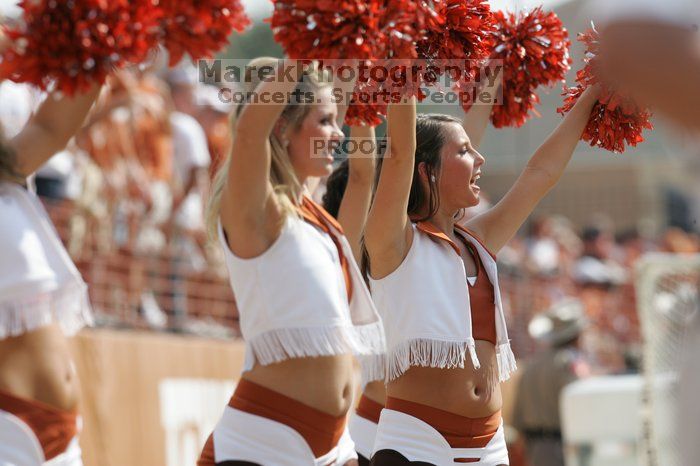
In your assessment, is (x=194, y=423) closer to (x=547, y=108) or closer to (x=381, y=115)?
(x=381, y=115)

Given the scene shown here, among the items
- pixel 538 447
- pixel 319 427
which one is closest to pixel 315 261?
pixel 319 427

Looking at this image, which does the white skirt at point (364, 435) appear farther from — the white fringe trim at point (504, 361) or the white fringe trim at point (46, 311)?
the white fringe trim at point (46, 311)

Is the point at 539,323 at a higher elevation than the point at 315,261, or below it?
below

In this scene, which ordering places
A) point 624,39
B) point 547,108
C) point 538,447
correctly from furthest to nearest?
point 547,108 → point 538,447 → point 624,39

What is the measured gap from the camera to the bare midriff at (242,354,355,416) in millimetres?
2834

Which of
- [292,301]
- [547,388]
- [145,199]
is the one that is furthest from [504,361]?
[547,388]

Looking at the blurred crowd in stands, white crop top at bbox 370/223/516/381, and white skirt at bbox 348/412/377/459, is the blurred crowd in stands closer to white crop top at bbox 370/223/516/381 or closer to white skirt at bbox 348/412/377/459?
white skirt at bbox 348/412/377/459

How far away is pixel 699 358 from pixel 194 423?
5.16 meters

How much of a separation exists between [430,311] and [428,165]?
49 cm

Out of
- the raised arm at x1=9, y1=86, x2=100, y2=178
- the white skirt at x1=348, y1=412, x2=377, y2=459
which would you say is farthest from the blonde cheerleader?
the white skirt at x1=348, y1=412, x2=377, y2=459

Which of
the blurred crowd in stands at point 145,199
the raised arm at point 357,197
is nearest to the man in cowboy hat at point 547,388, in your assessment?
the blurred crowd in stands at point 145,199

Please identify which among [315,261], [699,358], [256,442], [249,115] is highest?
[249,115]

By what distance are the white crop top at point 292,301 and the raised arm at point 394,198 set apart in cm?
18

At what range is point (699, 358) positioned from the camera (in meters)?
1.41
